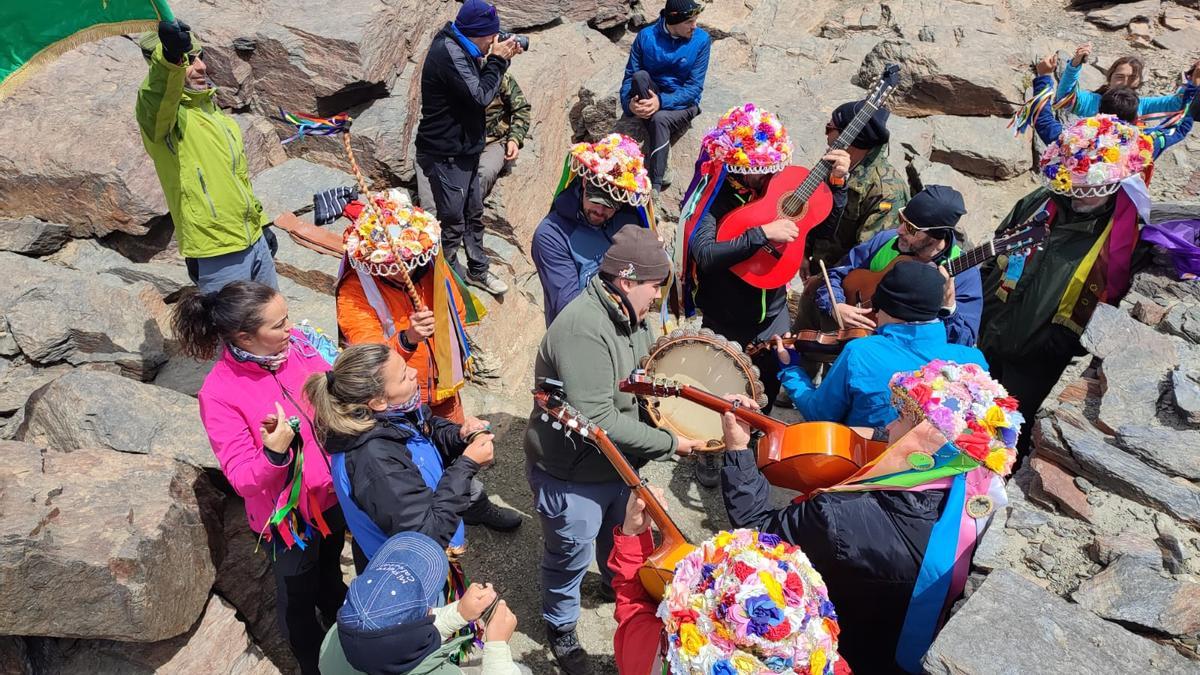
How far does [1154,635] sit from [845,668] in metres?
1.27

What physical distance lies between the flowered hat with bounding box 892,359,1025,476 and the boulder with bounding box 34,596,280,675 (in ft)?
11.9

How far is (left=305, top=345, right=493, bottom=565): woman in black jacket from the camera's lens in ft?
9.80

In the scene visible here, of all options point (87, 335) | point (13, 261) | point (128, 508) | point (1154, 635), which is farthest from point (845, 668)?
point (13, 261)

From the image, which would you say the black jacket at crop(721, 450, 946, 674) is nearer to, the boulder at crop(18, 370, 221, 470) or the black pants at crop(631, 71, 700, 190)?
the boulder at crop(18, 370, 221, 470)

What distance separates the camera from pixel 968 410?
292cm

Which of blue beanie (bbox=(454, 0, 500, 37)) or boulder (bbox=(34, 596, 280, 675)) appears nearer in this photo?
boulder (bbox=(34, 596, 280, 675))

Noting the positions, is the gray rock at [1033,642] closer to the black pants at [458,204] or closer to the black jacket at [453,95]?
the black pants at [458,204]

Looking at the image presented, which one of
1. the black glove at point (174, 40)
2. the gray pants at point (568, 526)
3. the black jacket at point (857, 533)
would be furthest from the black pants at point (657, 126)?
the black jacket at point (857, 533)

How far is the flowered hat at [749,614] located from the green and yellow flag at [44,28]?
3878 mm

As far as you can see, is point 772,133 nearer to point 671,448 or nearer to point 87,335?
point 671,448

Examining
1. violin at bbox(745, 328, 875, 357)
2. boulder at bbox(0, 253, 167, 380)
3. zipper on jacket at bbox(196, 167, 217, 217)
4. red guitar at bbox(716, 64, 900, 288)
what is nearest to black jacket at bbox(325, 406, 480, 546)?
violin at bbox(745, 328, 875, 357)

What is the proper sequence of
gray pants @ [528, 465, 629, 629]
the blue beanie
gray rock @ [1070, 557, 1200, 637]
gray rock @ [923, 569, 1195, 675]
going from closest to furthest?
gray rock @ [923, 569, 1195, 675]
gray rock @ [1070, 557, 1200, 637]
gray pants @ [528, 465, 629, 629]
the blue beanie

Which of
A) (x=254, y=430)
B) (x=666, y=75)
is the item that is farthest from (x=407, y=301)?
(x=666, y=75)

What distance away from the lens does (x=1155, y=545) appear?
313cm
